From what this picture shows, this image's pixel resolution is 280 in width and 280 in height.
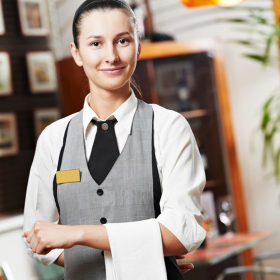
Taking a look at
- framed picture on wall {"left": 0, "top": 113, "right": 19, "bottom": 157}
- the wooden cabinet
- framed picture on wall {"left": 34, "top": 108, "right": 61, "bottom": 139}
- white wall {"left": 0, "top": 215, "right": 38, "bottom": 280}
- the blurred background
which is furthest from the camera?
the wooden cabinet

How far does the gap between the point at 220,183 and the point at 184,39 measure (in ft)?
4.57

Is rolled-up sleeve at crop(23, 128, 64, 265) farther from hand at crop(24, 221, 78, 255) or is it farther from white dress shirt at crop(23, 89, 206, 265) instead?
hand at crop(24, 221, 78, 255)

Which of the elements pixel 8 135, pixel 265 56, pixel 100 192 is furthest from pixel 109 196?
pixel 8 135

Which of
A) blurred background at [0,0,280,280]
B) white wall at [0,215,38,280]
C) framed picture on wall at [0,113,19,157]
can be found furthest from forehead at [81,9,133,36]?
framed picture on wall at [0,113,19,157]

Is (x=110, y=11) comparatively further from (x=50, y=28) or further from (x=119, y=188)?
(x=50, y=28)

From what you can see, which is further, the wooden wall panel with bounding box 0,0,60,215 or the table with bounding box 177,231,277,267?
the wooden wall panel with bounding box 0,0,60,215

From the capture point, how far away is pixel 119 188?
97 cm

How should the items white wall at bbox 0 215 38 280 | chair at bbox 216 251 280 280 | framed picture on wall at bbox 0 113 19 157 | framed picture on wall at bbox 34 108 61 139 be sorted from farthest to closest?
framed picture on wall at bbox 34 108 61 139 < framed picture on wall at bbox 0 113 19 157 < white wall at bbox 0 215 38 280 < chair at bbox 216 251 280 280

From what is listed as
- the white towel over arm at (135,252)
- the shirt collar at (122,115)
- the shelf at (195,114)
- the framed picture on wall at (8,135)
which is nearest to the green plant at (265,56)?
the shelf at (195,114)

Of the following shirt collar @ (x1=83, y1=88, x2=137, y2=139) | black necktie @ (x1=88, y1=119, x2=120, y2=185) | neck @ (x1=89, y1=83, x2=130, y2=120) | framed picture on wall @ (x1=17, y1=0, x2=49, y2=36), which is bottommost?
black necktie @ (x1=88, y1=119, x2=120, y2=185)

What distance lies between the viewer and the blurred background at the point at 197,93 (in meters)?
4.59

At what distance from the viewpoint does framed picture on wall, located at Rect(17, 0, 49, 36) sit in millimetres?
4672

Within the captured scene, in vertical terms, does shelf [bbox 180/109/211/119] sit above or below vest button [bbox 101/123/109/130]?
above

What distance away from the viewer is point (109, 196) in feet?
3.16
